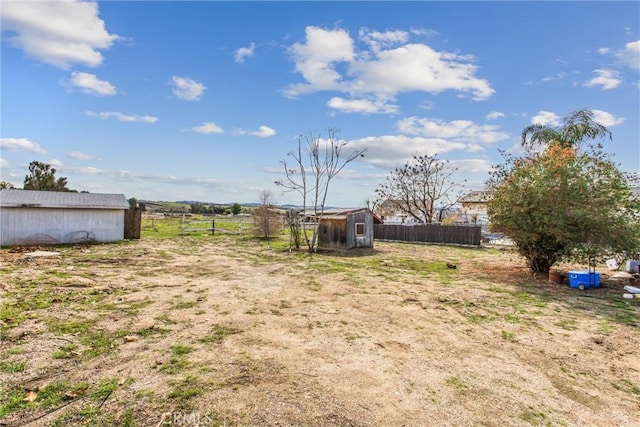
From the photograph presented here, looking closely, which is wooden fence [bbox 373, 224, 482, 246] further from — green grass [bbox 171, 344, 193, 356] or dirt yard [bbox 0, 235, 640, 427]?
green grass [bbox 171, 344, 193, 356]

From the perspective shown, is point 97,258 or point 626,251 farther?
point 97,258

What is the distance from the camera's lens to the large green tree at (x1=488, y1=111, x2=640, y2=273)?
29.8 feet

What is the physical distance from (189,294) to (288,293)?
2.14m

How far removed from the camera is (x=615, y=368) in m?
4.28

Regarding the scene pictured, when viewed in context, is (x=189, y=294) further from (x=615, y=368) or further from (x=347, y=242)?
(x=347, y=242)

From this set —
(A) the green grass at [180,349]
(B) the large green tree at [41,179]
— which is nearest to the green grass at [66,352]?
(A) the green grass at [180,349]

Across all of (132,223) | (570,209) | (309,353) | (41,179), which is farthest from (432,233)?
A: (41,179)

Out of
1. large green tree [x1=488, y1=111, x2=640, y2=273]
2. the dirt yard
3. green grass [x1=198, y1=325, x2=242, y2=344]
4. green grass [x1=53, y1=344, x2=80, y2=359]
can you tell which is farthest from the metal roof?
large green tree [x1=488, y1=111, x2=640, y2=273]

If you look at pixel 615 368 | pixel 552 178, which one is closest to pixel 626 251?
pixel 552 178

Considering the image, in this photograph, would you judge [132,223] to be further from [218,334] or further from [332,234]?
[218,334]

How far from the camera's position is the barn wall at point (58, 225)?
1463 cm

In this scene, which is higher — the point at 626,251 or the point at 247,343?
the point at 626,251

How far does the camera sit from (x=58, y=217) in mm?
15578

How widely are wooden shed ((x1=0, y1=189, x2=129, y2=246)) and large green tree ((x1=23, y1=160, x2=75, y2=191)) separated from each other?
58.6 feet
